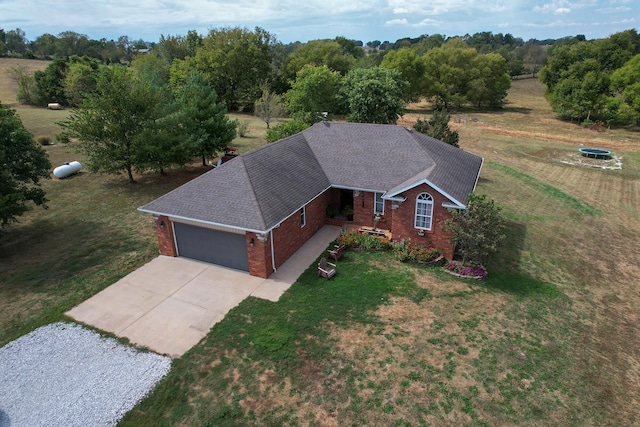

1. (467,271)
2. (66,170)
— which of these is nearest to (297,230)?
(467,271)

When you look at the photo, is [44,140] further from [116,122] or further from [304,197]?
[304,197]

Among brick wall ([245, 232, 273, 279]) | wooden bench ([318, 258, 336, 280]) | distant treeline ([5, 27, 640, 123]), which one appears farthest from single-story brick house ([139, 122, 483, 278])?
distant treeline ([5, 27, 640, 123])

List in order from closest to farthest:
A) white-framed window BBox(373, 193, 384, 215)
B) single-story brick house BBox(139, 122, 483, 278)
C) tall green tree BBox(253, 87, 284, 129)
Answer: single-story brick house BBox(139, 122, 483, 278), white-framed window BBox(373, 193, 384, 215), tall green tree BBox(253, 87, 284, 129)

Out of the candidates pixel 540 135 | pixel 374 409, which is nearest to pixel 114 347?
pixel 374 409

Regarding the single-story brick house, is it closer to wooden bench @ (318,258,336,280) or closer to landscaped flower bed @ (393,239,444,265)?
landscaped flower bed @ (393,239,444,265)

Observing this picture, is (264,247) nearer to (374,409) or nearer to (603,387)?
(374,409)

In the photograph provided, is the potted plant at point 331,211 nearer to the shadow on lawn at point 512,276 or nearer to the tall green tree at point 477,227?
the tall green tree at point 477,227
